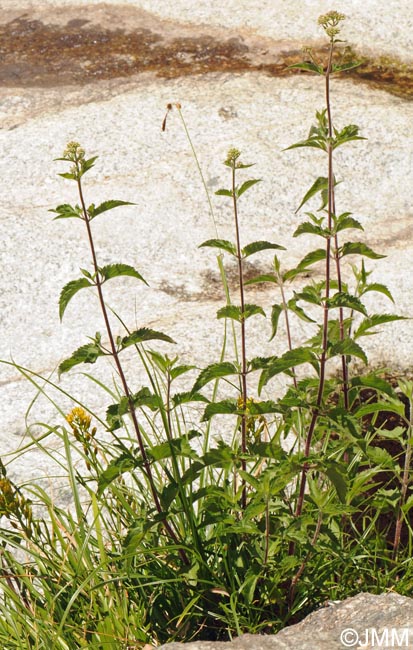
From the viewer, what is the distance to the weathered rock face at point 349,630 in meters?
2.11

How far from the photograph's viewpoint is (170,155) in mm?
4969

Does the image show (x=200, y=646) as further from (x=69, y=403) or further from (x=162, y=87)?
(x=162, y=87)

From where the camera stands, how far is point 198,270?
432cm

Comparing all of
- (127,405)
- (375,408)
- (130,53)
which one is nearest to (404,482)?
(375,408)

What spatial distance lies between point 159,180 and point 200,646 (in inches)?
119

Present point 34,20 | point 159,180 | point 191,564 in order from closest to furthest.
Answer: point 191,564 < point 159,180 < point 34,20

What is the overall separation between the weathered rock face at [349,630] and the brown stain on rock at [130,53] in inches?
146

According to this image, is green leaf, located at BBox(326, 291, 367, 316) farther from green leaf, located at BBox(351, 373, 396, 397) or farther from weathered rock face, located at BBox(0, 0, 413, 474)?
weathered rock face, located at BBox(0, 0, 413, 474)

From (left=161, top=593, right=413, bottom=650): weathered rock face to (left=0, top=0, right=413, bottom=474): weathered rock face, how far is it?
1.28m

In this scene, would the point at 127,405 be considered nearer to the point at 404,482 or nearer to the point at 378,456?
the point at 378,456

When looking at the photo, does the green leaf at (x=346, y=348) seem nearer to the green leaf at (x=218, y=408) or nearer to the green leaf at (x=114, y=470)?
the green leaf at (x=218, y=408)

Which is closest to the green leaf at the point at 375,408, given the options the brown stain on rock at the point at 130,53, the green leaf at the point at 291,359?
the green leaf at the point at 291,359

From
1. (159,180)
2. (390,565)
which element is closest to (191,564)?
(390,565)

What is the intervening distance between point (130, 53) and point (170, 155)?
1346 mm
